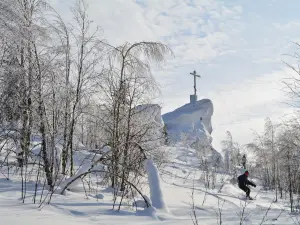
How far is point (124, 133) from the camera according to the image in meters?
8.02

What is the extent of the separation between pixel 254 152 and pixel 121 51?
3653 centimetres

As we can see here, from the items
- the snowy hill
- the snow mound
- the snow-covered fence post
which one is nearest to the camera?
the snow-covered fence post

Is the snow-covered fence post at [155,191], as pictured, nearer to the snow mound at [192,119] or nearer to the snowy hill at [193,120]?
the snowy hill at [193,120]

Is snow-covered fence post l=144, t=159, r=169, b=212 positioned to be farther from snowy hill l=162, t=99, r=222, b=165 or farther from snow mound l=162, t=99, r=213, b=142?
snow mound l=162, t=99, r=213, b=142

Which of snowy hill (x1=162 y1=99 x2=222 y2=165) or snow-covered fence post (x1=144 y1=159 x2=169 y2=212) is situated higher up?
snowy hill (x1=162 y1=99 x2=222 y2=165)

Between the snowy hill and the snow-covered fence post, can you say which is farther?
the snowy hill

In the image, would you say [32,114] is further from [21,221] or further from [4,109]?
[21,221]

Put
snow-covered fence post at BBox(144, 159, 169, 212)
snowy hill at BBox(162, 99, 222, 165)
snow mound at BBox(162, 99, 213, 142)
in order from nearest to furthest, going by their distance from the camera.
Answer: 1. snow-covered fence post at BBox(144, 159, 169, 212)
2. snowy hill at BBox(162, 99, 222, 165)
3. snow mound at BBox(162, 99, 213, 142)

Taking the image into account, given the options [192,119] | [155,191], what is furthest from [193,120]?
[155,191]

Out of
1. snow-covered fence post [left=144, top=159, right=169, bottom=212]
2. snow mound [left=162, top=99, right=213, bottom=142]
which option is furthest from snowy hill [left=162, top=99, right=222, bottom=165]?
snow-covered fence post [left=144, top=159, right=169, bottom=212]

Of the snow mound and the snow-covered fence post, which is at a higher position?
the snow mound

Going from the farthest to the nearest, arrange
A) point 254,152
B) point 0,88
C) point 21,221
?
point 254,152 → point 0,88 → point 21,221

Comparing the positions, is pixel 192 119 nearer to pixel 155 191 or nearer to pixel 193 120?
pixel 193 120

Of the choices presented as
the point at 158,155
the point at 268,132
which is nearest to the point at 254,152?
the point at 268,132
